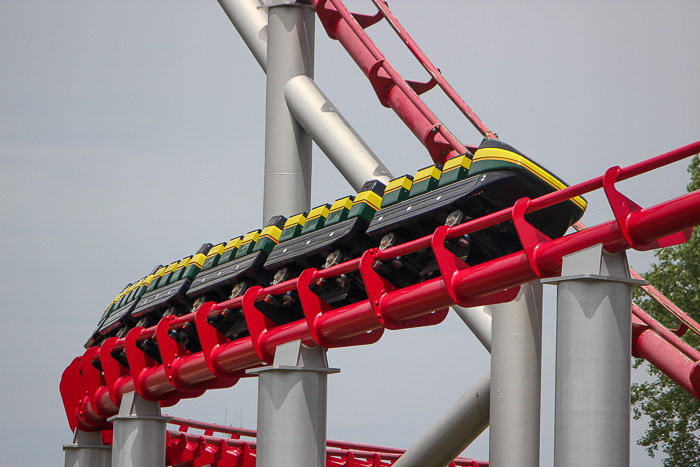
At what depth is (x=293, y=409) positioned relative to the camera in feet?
26.3

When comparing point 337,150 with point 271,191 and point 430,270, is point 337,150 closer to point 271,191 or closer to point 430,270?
point 271,191

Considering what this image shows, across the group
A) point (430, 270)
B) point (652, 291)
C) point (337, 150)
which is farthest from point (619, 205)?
point (337, 150)

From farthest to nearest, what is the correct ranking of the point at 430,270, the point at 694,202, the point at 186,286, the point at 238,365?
the point at 186,286 → the point at 238,365 → the point at 430,270 → the point at 694,202

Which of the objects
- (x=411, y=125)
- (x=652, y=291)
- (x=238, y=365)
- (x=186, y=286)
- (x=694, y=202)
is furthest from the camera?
(x=411, y=125)

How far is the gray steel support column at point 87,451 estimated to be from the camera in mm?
13102

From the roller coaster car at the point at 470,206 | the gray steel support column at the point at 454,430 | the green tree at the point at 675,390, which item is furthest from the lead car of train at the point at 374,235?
the green tree at the point at 675,390

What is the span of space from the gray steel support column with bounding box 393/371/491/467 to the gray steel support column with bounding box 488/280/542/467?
62cm

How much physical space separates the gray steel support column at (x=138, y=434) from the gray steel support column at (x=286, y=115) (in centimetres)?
403

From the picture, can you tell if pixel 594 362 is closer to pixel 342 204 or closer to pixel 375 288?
pixel 375 288

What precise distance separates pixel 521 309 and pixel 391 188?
9.36 ft

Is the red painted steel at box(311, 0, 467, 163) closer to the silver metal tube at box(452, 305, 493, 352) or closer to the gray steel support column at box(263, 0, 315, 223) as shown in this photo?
the gray steel support column at box(263, 0, 315, 223)

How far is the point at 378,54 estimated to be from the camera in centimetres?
1321

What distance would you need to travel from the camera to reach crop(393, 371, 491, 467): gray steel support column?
11039 millimetres

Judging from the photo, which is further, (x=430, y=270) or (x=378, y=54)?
(x=378, y=54)
